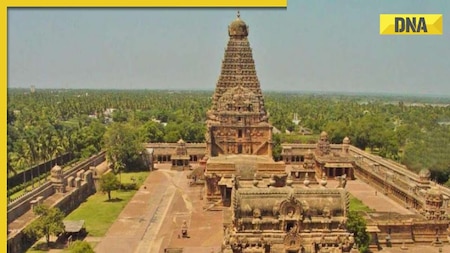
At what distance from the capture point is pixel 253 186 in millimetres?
27578

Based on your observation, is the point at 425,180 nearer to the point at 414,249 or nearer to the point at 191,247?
the point at 414,249

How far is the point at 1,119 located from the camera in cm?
1602

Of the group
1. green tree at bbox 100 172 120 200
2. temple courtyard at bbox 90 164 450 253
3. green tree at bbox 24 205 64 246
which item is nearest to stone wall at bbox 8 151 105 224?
green tree at bbox 24 205 64 246

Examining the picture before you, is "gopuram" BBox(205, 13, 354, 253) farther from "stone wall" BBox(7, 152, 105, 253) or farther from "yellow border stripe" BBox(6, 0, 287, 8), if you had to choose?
"yellow border stripe" BBox(6, 0, 287, 8)

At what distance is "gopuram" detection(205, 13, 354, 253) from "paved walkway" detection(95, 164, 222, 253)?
2.25 metres

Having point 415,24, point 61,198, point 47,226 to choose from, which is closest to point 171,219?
point 61,198

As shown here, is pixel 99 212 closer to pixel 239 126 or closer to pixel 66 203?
pixel 66 203

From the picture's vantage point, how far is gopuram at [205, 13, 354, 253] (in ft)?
78.0

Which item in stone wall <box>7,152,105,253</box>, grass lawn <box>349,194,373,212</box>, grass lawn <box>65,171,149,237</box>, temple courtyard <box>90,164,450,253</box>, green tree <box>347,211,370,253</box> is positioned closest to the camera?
green tree <box>347,211,370,253</box>

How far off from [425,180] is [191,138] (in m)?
37.1

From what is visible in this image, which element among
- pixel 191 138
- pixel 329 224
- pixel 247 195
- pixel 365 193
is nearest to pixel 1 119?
pixel 247 195

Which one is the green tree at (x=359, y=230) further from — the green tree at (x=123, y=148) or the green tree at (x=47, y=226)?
the green tree at (x=123, y=148)

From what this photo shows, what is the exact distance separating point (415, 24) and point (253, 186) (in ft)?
46.0

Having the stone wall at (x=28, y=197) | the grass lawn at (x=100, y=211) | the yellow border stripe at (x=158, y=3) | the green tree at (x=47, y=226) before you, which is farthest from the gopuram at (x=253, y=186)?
the stone wall at (x=28, y=197)
